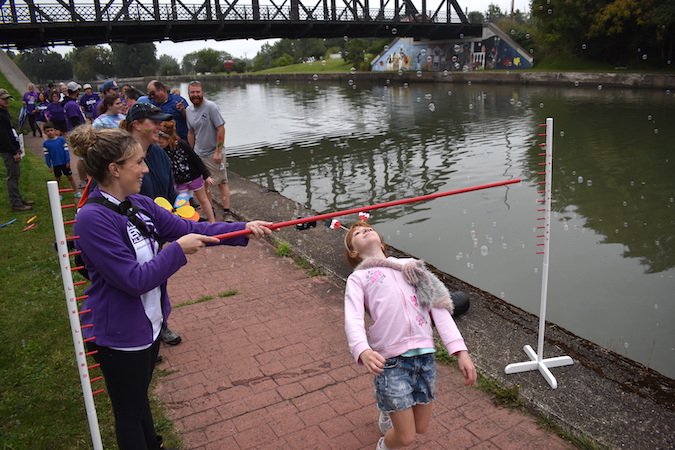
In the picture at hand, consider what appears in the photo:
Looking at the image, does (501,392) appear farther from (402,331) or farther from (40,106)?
(40,106)

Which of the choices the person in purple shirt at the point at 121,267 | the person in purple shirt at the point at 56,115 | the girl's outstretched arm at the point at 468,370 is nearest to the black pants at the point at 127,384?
the person in purple shirt at the point at 121,267

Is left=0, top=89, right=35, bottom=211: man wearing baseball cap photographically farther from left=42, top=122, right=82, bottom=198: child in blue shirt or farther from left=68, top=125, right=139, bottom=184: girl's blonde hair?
left=68, top=125, right=139, bottom=184: girl's blonde hair

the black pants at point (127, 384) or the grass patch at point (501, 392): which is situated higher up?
the black pants at point (127, 384)

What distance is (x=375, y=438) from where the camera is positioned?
128 inches

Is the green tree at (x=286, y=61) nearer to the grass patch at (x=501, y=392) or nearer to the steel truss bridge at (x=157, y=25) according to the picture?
the steel truss bridge at (x=157, y=25)

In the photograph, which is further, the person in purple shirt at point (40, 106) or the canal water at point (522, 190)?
the person in purple shirt at point (40, 106)

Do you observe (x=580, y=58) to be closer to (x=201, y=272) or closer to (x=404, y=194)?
(x=404, y=194)

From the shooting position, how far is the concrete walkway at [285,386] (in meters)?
3.27

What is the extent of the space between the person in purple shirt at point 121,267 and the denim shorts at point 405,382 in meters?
1.09

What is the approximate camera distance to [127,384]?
8.22 ft

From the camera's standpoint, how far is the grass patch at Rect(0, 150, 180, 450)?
11.2 ft

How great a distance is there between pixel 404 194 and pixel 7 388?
8.45 metres

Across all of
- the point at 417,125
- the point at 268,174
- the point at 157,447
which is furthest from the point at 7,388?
the point at 417,125

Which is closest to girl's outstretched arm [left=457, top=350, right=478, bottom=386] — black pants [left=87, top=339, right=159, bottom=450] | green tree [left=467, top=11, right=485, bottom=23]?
black pants [left=87, top=339, right=159, bottom=450]
